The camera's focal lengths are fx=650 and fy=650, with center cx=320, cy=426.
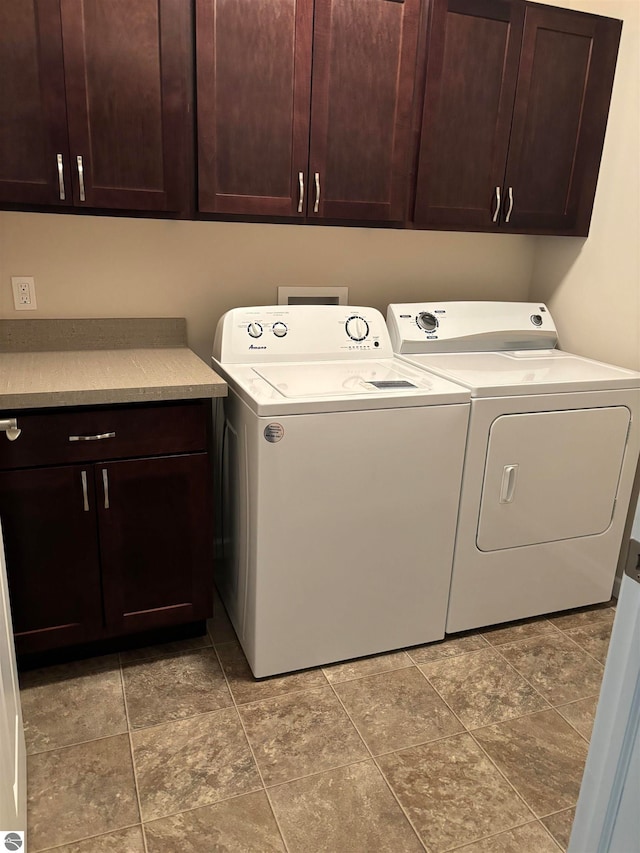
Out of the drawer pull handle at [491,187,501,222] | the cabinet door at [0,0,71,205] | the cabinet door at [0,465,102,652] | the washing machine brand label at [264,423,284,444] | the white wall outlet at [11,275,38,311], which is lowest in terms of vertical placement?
A: the cabinet door at [0,465,102,652]

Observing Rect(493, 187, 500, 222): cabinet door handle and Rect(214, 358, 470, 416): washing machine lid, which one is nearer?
Rect(214, 358, 470, 416): washing machine lid

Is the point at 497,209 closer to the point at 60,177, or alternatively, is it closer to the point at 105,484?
the point at 60,177

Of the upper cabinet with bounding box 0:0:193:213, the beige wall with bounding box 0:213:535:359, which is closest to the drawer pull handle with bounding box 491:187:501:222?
the beige wall with bounding box 0:213:535:359

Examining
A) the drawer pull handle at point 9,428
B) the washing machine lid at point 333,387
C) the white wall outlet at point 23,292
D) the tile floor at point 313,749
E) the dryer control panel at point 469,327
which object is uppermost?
the white wall outlet at point 23,292

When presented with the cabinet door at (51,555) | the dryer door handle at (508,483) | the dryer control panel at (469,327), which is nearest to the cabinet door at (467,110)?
the dryer control panel at (469,327)

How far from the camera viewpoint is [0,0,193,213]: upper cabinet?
1763 mm

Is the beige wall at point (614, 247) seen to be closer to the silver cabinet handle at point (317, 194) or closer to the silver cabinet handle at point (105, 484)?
the silver cabinet handle at point (317, 194)

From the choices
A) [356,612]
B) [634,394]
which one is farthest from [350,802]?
[634,394]

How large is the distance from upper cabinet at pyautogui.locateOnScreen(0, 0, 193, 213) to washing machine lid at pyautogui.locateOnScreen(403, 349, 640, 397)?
1.11 meters

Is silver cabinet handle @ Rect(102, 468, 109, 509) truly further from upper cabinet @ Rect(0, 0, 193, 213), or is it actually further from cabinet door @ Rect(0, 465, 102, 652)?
upper cabinet @ Rect(0, 0, 193, 213)

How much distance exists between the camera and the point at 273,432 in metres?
1.83

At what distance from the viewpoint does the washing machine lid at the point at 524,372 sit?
6.91 ft

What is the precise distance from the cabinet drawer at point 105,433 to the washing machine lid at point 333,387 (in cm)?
20

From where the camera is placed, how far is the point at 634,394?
7.53ft
